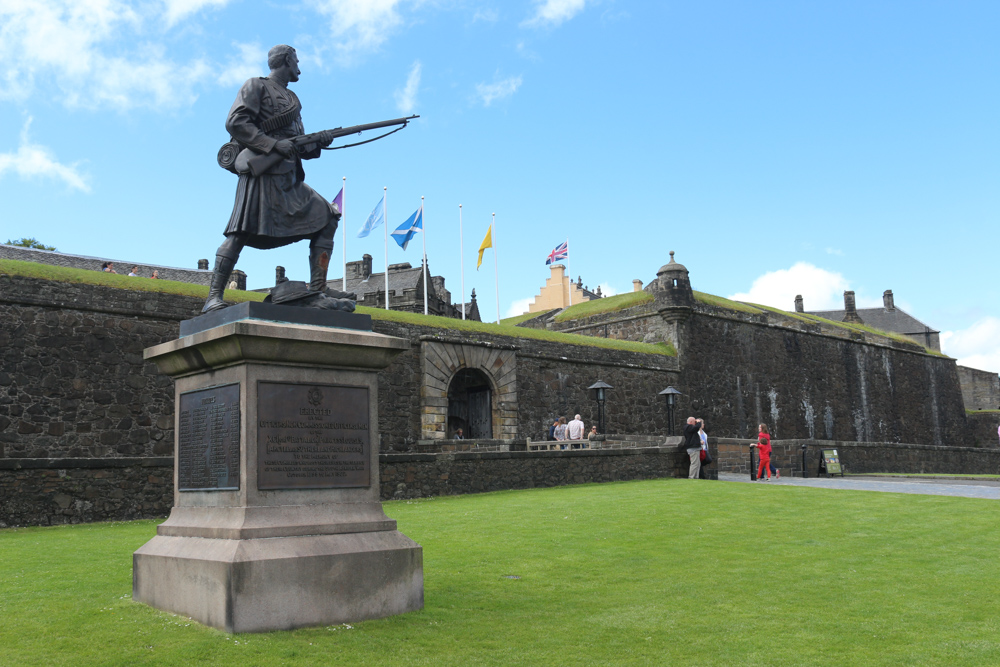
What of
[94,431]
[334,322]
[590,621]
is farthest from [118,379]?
[590,621]

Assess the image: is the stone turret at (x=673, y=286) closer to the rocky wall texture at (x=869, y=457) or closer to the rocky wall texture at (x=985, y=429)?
the rocky wall texture at (x=869, y=457)

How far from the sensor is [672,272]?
2725 cm

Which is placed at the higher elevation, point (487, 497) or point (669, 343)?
point (669, 343)

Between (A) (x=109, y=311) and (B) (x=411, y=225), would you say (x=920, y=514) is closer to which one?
(A) (x=109, y=311)

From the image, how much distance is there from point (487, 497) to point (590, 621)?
27.2 ft

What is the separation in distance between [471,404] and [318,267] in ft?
58.7

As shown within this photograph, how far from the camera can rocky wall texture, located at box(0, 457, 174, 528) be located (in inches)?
394

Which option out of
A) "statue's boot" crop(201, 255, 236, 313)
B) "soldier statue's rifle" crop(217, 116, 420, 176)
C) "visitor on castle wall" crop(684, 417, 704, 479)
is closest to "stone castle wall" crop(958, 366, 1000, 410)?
"visitor on castle wall" crop(684, 417, 704, 479)

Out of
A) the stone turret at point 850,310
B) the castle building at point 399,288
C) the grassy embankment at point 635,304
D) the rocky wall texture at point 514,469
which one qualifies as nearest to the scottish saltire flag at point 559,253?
the grassy embankment at point 635,304

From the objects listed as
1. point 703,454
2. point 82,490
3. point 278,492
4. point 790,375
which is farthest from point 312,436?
point 790,375

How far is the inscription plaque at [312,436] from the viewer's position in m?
5.08

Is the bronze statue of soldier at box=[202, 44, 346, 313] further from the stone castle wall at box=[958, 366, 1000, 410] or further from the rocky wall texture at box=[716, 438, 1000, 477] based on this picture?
the stone castle wall at box=[958, 366, 1000, 410]

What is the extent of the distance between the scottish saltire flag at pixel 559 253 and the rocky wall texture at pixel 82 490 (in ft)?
76.8

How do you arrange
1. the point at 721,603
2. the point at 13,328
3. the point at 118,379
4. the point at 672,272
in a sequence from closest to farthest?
the point at 721,603 → the point at 13,328 → the point at 118,379 → the point at 672,272
